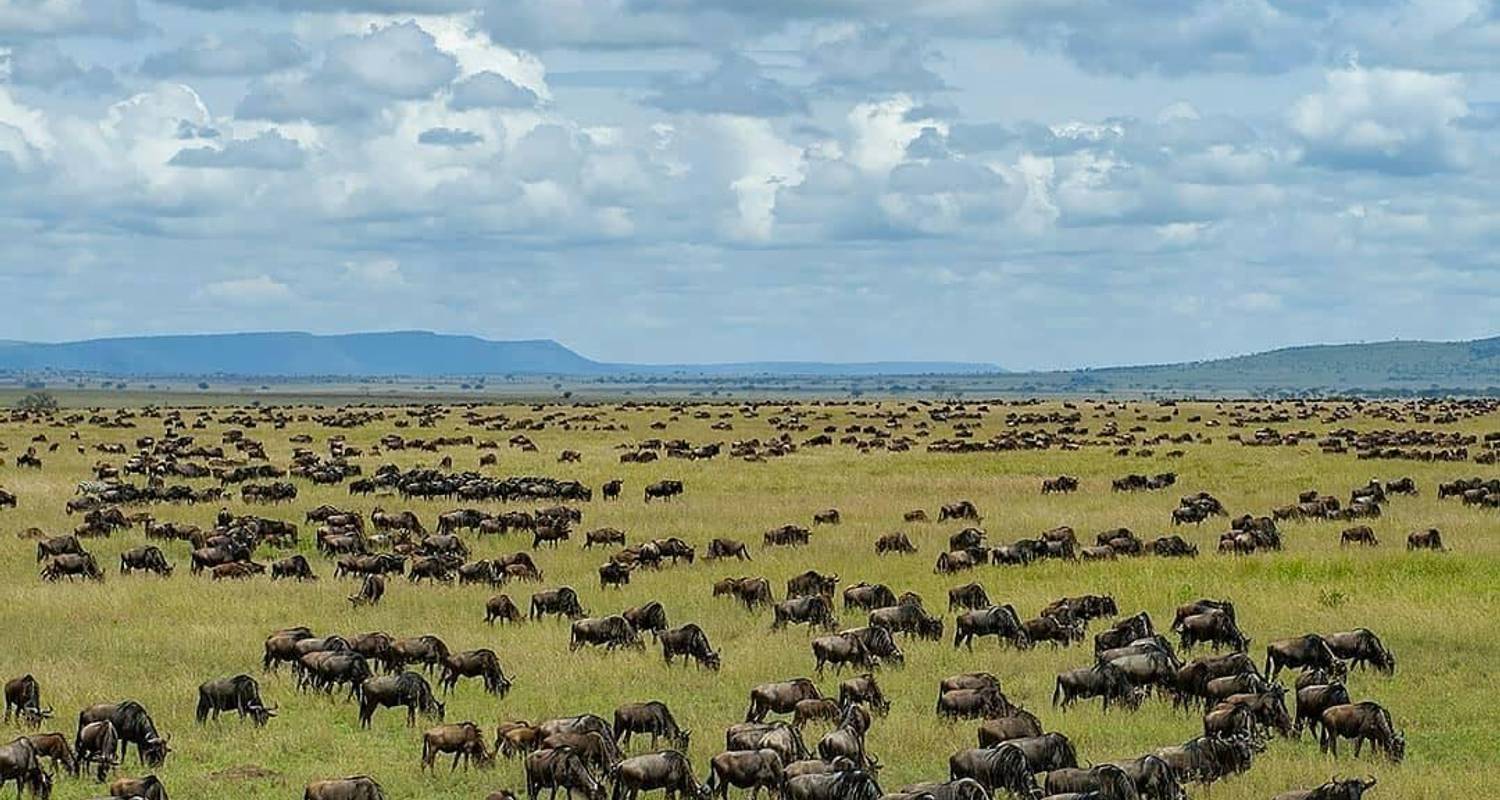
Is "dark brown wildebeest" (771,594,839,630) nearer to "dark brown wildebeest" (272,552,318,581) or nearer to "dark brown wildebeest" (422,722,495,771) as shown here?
"dark brown wildebeest" (422,722,495,771)

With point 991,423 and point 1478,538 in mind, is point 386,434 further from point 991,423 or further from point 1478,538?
point 1478,538

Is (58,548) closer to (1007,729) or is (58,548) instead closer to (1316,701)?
(1007,729)

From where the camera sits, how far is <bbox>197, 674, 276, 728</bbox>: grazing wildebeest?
2056cm

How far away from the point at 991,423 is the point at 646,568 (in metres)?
57.3

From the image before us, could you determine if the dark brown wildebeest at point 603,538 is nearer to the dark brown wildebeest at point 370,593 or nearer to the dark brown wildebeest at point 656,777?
the dark brown wildebeest at point 370,593

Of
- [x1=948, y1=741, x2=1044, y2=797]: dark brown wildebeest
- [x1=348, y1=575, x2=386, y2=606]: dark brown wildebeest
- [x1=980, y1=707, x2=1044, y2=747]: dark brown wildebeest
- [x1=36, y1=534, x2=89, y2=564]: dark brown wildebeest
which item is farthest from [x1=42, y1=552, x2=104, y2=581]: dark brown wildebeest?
[x1=948, y1=741, x2=1044, y2=797]: dark brown wildebeest

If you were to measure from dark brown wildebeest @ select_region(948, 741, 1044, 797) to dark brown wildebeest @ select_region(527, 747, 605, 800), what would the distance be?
326cm

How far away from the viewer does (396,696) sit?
20641 mm

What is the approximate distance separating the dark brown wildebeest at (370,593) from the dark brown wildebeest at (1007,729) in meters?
13.1

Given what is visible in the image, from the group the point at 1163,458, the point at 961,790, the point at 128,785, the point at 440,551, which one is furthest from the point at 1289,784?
the point at 1163,458

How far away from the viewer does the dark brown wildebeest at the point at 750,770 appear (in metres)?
17.1

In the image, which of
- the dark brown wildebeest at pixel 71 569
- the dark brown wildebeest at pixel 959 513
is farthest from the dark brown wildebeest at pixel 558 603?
the dark brown wildebeest at pixel 959 513

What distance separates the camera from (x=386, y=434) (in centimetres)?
8025

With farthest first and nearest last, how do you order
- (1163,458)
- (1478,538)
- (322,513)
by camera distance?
(1163,458) → (322,513) → (1478,538)
